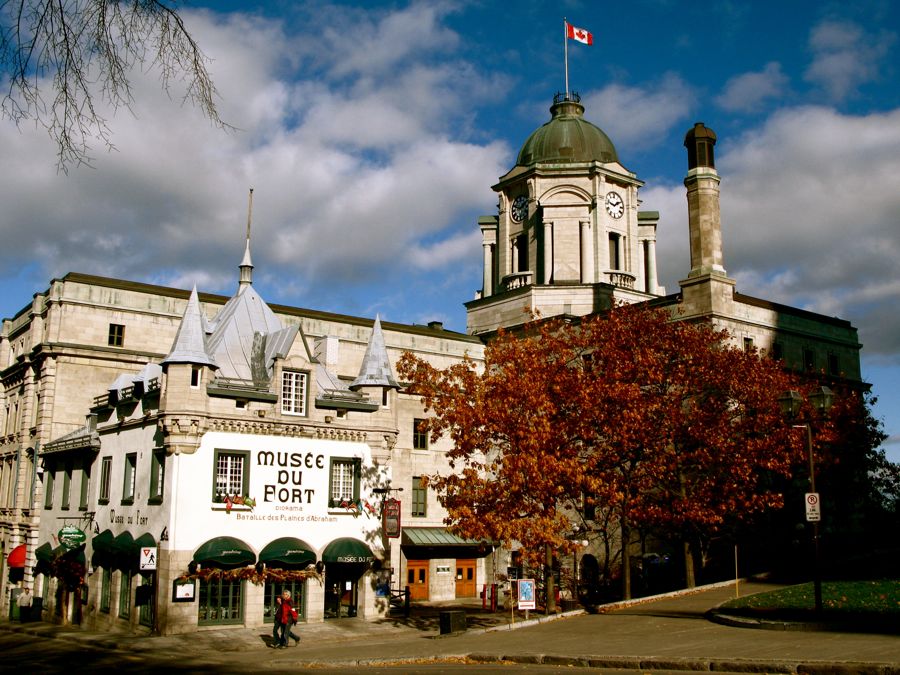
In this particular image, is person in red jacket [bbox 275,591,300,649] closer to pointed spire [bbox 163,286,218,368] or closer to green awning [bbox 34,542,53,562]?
pointed spire [bbox 163,286,218,368]

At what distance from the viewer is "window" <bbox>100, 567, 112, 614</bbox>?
3578cm

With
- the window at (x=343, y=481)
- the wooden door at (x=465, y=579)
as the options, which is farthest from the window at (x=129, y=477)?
the wooden door at (x=465, y=579)

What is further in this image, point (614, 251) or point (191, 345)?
point (614, 251)

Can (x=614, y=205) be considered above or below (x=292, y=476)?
above

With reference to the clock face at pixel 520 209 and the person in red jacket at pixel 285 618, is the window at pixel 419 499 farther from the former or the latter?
the person in red jacket at pixel 285 618

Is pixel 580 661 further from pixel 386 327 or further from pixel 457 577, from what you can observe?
pixel 386 327

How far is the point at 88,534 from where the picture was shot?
38.0 metres

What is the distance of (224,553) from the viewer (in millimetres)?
31922

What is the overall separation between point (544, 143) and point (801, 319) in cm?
2282

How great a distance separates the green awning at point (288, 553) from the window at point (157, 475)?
442 centimetres

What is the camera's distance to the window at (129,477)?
117 feet

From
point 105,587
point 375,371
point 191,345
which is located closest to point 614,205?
point 375,371

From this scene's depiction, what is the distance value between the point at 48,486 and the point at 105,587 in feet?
31.6

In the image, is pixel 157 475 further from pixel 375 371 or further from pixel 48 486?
pixel 48 486
